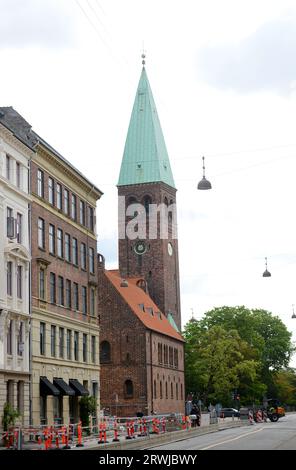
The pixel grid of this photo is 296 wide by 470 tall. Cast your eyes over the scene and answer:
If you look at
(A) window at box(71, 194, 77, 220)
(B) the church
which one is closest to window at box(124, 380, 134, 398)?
(B) the church

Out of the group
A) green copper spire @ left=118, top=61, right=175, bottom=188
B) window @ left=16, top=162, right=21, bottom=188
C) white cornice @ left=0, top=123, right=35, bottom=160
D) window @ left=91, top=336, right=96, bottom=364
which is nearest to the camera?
white cornice @ left=0, top=123, right=35, bottom=160

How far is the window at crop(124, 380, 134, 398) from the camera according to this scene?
3334 inches

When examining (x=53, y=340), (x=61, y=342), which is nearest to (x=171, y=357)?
(x=61, y=342)

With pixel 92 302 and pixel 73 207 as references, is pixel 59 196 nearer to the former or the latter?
pixel 73 207

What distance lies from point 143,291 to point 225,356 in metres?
13.2

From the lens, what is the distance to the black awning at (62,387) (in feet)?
167

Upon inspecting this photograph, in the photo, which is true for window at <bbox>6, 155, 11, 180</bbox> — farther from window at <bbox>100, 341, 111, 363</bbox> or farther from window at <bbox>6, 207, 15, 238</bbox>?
window at <bbox>100, 341, 111, 363</bbox>

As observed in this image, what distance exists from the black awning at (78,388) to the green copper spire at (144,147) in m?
58.3

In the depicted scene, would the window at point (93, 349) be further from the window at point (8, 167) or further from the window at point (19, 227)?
the window at point (8, 167)

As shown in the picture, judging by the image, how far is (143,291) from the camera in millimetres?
107062

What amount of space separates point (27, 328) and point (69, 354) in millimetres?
8327

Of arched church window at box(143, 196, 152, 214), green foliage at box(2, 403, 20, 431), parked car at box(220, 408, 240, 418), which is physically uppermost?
arched church window at box(143, 196, 152, 214)

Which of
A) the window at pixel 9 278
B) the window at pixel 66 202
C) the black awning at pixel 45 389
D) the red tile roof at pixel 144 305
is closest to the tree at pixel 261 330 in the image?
the red tile roof at pixel 144 305

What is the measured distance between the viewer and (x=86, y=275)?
2330 inches
